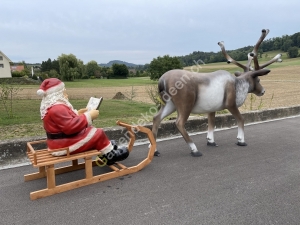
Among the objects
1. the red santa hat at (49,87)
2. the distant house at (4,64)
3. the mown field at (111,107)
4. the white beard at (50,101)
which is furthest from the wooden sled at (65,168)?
the distant house at (4,64)

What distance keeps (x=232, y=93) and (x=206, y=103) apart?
0.53 metres

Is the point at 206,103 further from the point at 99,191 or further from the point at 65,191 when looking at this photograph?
the point at 65,191

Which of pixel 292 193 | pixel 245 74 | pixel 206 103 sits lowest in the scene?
pixel 292 193

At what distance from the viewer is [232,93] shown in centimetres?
423

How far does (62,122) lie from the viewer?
9.39 feet

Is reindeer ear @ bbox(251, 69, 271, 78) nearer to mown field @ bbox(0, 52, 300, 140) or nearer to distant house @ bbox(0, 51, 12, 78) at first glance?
mown field @ bbox(0, 52, 300, 140)

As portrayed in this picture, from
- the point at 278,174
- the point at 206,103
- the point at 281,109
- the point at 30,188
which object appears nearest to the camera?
the point at 30,188

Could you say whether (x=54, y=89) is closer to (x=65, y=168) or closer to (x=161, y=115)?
(x=65, y=168)

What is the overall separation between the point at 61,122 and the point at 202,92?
2.28 meters

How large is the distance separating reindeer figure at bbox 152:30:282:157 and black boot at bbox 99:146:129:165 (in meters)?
0.84

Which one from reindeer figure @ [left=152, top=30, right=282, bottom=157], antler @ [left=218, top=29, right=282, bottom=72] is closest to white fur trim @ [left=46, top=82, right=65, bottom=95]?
reindeer figure @ [left=152, top=30, right=282, bottom=157]

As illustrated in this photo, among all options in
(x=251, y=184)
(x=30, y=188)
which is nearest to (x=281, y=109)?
(x=251, y=184)

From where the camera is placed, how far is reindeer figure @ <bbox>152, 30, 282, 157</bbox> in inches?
154

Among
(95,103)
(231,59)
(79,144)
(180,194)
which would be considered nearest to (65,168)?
(79,144)
